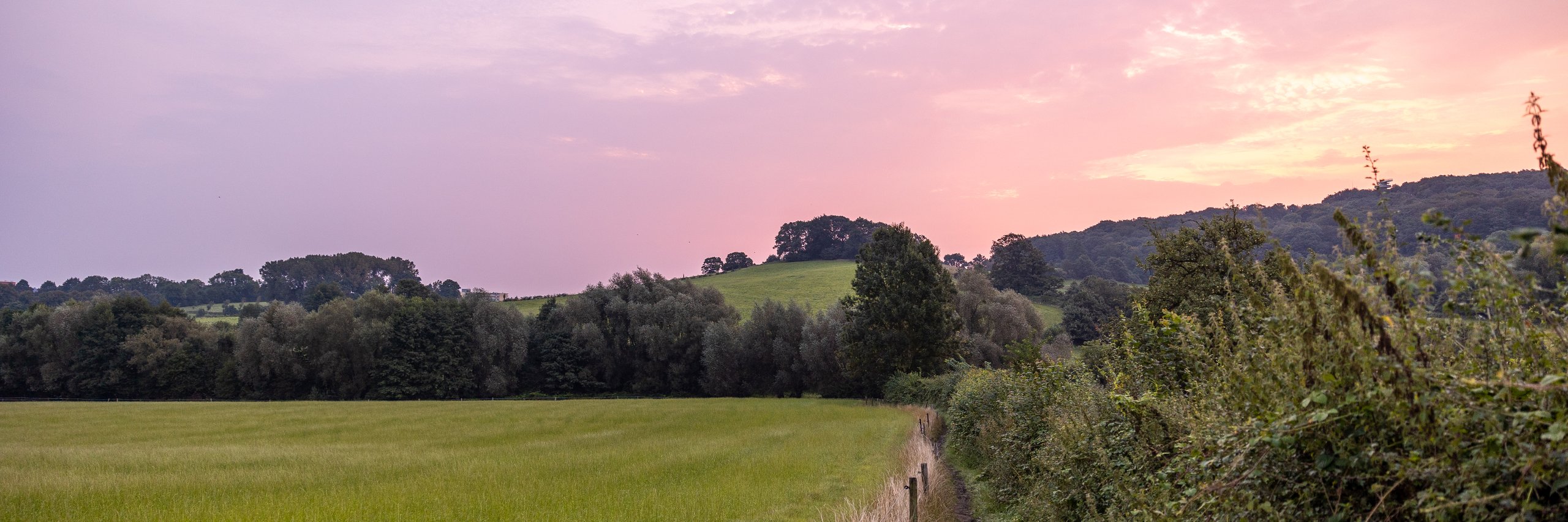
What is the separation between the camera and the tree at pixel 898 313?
53.9 m

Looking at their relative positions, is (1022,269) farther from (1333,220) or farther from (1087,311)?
(1333,220)

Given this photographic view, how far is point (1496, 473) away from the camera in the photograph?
9.96ft

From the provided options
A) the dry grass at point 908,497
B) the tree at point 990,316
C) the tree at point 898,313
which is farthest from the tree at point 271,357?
the dry grass at point 908,497

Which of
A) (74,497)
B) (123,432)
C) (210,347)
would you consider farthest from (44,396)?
(74,497)

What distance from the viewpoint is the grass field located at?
A: 1505cm

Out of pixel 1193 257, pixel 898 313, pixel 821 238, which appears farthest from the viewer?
pixel 821 238

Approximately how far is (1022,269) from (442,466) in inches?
3589

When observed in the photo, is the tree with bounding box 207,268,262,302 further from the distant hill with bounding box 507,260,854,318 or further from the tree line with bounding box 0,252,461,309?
the distant hill with bounding box 507,260,854,318

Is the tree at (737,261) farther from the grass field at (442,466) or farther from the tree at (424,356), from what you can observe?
the grass field at (442,466)

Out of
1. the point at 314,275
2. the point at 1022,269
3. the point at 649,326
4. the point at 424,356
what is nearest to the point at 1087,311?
the point at 1022,269

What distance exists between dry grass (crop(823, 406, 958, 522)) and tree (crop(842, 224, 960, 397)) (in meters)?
31.4

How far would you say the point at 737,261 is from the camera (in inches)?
5399

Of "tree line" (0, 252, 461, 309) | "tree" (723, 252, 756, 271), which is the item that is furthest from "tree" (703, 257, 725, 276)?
"tree line" (0, 252, 461, 309)

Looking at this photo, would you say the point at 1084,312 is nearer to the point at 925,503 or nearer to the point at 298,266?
the point at 925,503
